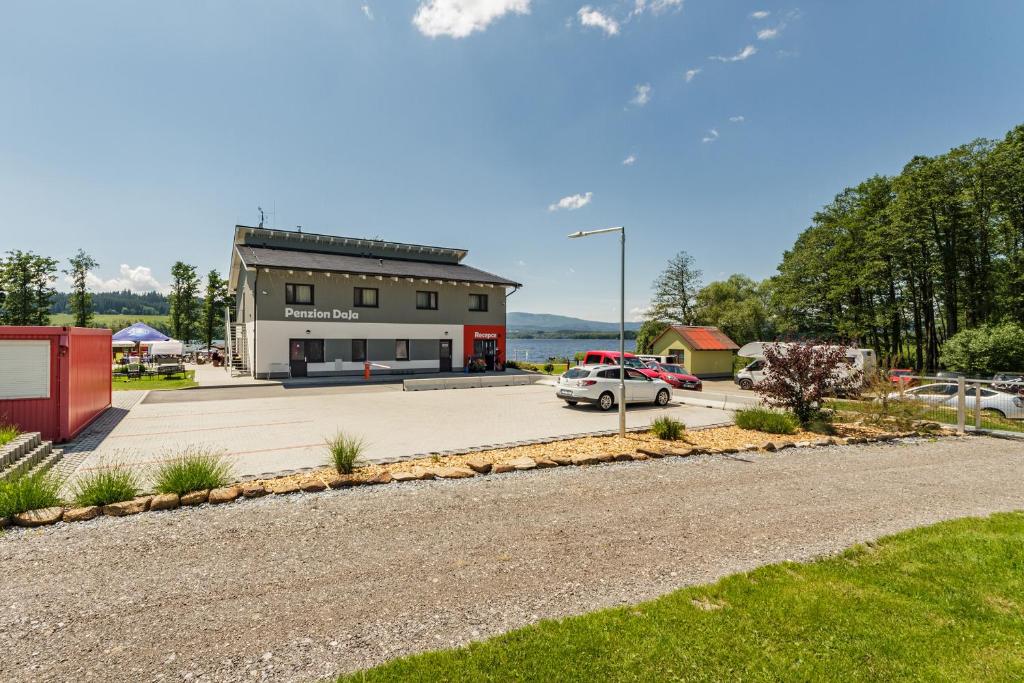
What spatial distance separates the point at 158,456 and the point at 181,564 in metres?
6.49

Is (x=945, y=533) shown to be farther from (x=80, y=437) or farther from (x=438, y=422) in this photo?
(x=80, y=437)

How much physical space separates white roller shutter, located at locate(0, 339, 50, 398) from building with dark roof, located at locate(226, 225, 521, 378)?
16674mm

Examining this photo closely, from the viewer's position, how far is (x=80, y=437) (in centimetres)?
1177

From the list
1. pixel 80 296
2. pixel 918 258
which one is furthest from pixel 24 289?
pixel 918 258

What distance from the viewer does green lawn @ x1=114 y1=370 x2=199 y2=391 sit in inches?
877

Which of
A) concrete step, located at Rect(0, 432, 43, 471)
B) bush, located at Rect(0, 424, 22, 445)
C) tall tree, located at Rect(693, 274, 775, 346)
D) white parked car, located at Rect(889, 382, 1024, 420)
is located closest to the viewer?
concrete step, located at Rect(0, 432, 43, 471)

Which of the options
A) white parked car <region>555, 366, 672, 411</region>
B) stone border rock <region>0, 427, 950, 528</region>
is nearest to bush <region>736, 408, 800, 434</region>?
stone border rock <region>0, 427, 950, 528</region>

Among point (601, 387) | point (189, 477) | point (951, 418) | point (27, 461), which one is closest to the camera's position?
point (189, 477)

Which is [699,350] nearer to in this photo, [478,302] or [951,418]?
[478,302]

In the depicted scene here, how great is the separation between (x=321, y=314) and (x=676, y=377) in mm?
22390

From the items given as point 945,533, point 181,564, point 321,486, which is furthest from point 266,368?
point 945,533

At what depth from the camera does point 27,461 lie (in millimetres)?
8258

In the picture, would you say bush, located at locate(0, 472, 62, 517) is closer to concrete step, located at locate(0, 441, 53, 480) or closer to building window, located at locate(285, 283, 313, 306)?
concrete step, located at locate(0, 441, 53, 480)

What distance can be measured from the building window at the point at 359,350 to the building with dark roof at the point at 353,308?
6 centimetres
